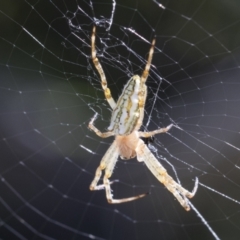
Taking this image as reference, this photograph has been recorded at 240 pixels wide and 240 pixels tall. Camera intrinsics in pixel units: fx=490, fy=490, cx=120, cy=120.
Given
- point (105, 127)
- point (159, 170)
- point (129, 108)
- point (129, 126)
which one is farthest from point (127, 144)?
point (105, 127)

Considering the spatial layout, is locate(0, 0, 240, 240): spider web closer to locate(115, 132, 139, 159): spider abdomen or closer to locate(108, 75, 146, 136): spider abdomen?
locate(115, 132, 139, 159): spider abdomen

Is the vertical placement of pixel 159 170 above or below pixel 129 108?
below

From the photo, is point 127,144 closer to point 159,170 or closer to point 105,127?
point 159,170

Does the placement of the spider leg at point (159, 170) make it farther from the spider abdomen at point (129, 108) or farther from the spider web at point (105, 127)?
the spider web at point (105, 127)

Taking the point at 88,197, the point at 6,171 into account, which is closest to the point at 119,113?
the point at 88,197

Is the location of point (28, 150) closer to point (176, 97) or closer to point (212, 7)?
point (176, 97)

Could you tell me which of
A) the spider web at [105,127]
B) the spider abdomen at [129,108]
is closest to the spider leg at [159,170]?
the spider abdomen at [129,108]

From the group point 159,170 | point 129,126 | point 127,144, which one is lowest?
point 159,170
